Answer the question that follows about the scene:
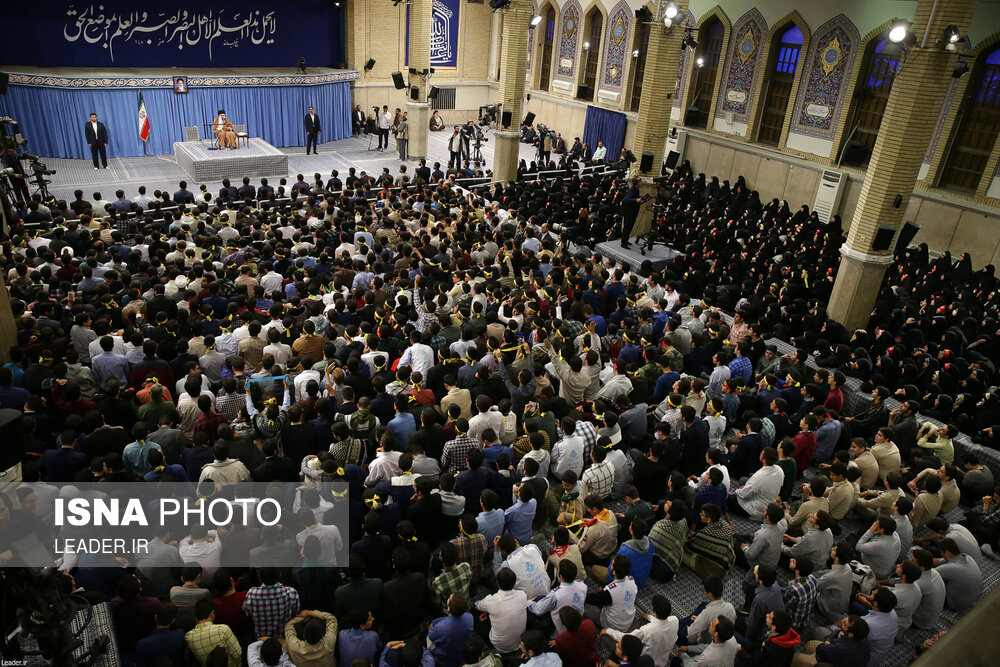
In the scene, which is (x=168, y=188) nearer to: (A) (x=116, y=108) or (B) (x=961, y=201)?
(A) (x=116, y=108)

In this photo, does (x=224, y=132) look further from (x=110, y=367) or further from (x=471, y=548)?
(x=471, y=548)

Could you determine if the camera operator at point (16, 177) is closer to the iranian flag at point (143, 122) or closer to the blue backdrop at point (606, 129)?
the iranian flag at point (143, 122)

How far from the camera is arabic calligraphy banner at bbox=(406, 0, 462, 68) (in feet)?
73.8

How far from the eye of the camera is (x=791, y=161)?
15.8 metres

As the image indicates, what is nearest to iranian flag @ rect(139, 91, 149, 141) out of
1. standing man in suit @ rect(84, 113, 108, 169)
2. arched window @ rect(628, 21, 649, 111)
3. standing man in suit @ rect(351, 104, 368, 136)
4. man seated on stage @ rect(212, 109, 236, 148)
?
standing man in suit @ rect(84, 113, 108, 169)

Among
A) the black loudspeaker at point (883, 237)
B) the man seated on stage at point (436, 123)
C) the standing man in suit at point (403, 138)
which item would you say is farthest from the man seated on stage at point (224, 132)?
the black loudspeaker at point (883, 237)

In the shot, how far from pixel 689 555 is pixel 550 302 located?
395cm

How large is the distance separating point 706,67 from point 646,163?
22.0ft

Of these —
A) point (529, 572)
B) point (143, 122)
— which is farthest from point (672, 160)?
point (529, 572)

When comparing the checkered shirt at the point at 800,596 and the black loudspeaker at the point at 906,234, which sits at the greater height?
the black loudspeaker at the point at 906,234

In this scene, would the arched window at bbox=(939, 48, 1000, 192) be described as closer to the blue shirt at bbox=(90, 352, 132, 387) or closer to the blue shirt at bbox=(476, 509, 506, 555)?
the blue shirt at bbox=(476, 509, 506, 555)

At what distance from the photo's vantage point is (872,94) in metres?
14.4

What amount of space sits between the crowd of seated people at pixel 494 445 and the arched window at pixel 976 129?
4.02 meters

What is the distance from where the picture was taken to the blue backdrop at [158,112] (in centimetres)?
1549
